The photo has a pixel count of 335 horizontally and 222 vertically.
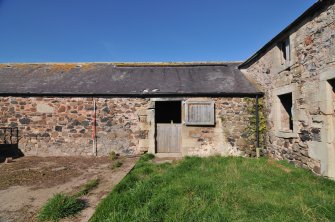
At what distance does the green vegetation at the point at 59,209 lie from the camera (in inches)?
152

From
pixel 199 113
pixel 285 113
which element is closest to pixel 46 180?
pixel 199 113

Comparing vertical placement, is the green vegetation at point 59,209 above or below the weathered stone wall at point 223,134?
below

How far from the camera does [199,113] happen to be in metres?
9.94

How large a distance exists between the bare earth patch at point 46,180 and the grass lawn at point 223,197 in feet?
1.92

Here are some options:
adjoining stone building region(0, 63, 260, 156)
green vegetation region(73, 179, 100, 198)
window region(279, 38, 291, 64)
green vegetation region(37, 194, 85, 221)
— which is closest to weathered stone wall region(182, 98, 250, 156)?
adjoining stone building region(0, 63, 260, 156)

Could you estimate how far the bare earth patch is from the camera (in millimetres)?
4281

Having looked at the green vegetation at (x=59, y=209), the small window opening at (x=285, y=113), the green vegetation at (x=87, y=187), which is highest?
the small window opening at (x=285, y=113)

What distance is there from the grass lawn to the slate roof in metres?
4.60

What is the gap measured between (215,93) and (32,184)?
7165 millimetres

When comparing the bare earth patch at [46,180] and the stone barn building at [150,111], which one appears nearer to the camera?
the bare earth patch at [46,180]

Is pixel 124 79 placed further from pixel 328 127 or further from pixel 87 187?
pixel 328 127

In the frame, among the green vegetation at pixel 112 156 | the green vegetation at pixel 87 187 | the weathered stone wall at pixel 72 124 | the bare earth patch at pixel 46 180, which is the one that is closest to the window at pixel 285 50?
the weathered stone wall at pixel 72 124

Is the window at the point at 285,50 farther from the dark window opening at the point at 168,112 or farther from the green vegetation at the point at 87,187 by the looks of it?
the green vegetation at the point at 87,187

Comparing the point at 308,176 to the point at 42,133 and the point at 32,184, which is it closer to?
the point at 32,184
